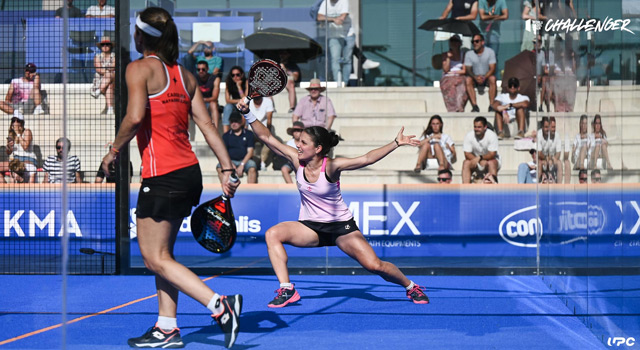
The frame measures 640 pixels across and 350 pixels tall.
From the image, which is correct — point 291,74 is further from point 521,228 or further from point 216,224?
point 216,224

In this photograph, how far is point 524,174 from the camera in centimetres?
1102

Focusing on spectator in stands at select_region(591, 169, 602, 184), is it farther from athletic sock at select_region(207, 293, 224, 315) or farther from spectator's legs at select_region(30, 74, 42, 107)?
spectator's legs at select_region(30, 74, 42, 107)

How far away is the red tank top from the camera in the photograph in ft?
18.0

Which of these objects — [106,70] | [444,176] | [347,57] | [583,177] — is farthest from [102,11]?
[583,177]

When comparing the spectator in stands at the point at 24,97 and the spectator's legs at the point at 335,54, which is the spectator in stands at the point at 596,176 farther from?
the spectator in stands at the point at 24,97

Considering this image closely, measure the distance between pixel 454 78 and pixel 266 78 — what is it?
4.59 metres

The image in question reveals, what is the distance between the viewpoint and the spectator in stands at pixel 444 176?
436 inches

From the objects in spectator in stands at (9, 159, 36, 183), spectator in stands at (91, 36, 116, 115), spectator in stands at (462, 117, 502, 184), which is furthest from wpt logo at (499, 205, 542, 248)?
spectator in stands at (9, 159, 36, 183)

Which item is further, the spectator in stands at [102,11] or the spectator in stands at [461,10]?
the spectator in stands at [461,10]

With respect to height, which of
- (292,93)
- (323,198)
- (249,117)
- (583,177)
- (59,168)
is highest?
(292,93)

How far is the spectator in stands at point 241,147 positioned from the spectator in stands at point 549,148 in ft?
11.3

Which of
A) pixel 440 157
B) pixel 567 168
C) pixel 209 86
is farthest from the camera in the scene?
pixel 440 157

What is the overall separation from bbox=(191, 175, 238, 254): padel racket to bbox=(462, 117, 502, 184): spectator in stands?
5.64 m

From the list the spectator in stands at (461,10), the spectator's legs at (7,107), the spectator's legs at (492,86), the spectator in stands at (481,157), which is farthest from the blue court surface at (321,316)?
the spectator in stands at (461,10)
